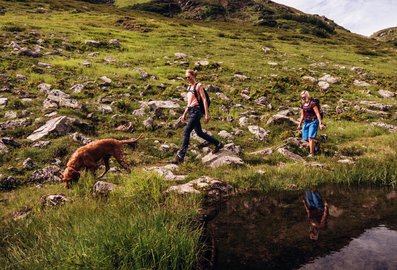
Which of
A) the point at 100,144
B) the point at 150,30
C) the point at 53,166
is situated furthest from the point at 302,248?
the point at 150,30

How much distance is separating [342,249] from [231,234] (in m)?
2.06

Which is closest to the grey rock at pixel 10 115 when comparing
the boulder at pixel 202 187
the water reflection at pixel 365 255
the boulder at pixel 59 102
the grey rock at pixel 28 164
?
the boulder at pixel 59 102

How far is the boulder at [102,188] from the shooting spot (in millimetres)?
9688

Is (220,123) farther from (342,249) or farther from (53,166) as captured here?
(342,249)

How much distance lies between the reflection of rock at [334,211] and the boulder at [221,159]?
4379 mm

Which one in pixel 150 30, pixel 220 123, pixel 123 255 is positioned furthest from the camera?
pixel 150 30

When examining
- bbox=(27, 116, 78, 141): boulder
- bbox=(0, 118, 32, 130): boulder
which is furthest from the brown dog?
bbox=(0, 118, 32, 130): boulder

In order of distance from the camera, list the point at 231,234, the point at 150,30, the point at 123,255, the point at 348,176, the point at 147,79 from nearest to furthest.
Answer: the point at 123,255, the point at 231,234, the point at 348,176, the point at 147,79, the point at 150,30

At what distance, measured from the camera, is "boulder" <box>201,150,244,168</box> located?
12613 millimetres

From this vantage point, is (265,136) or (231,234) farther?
(265,136)

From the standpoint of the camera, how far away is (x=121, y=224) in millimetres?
5895

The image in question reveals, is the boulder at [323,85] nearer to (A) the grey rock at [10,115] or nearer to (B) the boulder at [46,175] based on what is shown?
(A) the grey rock at [10,115]

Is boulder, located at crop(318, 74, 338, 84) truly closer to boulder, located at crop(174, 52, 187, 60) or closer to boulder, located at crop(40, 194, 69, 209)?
boulder, located at crop(174, 52, 187, 60)


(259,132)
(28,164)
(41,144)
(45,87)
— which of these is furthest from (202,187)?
(45,87)
